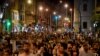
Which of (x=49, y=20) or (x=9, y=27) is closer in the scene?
(x=9, y=27)

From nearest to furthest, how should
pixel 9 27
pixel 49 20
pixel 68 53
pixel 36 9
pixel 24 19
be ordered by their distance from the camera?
pixel 68 53, pixel 9 27, pixel 24 19, pixel 36 9, pixel 49 20

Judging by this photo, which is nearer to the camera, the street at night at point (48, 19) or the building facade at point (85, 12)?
the street at night at point (48, 19)

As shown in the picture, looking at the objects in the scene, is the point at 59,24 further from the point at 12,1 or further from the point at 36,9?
the point at 12,1

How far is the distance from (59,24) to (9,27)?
4524cm

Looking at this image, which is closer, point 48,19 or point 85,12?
point 85,12

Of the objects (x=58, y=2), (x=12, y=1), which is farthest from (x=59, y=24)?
(x=12, y=1)

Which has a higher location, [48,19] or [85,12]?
[85,12]

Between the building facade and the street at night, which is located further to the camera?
the building facade

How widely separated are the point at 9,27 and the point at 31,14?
23.8 meters

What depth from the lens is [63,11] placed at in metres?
115

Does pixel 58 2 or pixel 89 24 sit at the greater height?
pixel 58 2

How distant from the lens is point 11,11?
66.7 meters

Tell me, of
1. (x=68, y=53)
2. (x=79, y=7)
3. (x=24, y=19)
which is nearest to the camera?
(x=68, y=53)

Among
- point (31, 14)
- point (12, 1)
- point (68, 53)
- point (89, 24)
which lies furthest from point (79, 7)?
point (68, 53)
